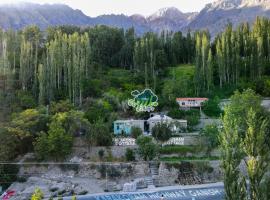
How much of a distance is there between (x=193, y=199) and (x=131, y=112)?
16.0 metres

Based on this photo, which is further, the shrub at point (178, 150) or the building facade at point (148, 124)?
the building facade at point (148, 124)

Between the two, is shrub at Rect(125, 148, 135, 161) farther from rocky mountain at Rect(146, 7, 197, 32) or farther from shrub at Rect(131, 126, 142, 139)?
rocky mountain at Rect(146, 7, 197, 32)

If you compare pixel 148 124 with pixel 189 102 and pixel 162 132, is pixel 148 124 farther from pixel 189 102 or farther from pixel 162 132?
pixel 189 102

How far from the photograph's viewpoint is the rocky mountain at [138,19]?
116m

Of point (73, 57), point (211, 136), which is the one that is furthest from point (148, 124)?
point (73, 57)

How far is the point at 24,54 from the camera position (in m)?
45.6

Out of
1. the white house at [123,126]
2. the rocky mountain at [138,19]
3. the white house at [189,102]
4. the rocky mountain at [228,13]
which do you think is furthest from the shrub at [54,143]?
the rocky mountain at [228,13]

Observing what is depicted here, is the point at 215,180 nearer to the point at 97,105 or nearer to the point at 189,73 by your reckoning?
the point at 97,105

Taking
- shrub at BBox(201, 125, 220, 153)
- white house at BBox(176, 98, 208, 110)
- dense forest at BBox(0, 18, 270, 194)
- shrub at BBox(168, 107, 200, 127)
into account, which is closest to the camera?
shrub at BBox(201, 125, 220, 153)

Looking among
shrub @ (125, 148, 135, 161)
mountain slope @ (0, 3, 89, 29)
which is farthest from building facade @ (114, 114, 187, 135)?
mountain slope @ (0, 3, 89, 29)

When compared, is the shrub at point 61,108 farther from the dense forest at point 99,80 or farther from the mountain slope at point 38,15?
the mountain slope at point 38,15

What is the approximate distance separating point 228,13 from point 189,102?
91.4 meters

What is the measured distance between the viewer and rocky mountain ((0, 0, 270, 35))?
4565 inches

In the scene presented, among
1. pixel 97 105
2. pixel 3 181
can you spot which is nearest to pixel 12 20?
pixel 97 105
